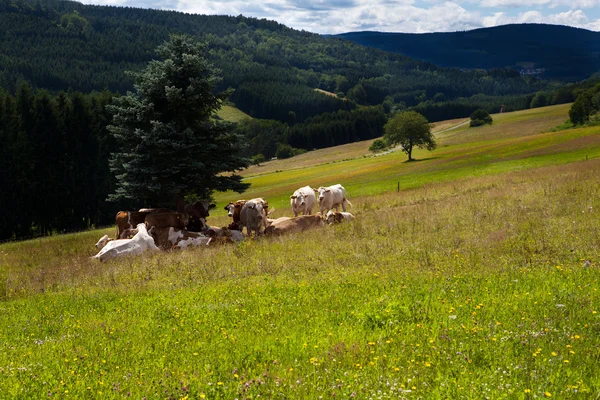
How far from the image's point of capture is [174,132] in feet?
74.0

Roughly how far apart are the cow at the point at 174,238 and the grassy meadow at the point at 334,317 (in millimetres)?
2753

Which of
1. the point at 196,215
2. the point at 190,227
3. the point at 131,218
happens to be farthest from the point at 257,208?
the point at 131,218

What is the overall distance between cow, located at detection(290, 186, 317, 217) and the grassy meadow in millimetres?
8107

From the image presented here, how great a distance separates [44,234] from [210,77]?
1343 inches

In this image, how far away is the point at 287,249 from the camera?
1753cm

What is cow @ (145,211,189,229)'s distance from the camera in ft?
73.4

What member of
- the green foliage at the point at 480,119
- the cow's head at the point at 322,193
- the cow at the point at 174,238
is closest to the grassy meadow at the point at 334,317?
the cow at the point at 174,238

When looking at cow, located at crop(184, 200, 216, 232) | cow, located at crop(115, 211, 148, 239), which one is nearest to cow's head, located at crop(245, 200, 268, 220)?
cow, located at crop(184, 200, 216, 232)

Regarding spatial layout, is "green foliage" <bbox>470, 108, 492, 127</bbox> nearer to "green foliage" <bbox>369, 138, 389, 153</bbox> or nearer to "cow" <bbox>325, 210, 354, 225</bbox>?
"green foliage" <bbox>369, 138, 389, 153</bbox>

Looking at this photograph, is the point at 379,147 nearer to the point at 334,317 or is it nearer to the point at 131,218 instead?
the point at 131,218

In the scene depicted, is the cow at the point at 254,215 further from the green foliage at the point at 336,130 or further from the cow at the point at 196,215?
the green foliage at the point at 336,130

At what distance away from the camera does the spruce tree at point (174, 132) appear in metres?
22.7

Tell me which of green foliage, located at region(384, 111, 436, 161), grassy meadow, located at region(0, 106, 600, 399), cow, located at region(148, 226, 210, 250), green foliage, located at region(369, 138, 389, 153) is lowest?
green foliage, located at region(369, 138, 389, 153)

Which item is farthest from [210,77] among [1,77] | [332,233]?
[1,77]
